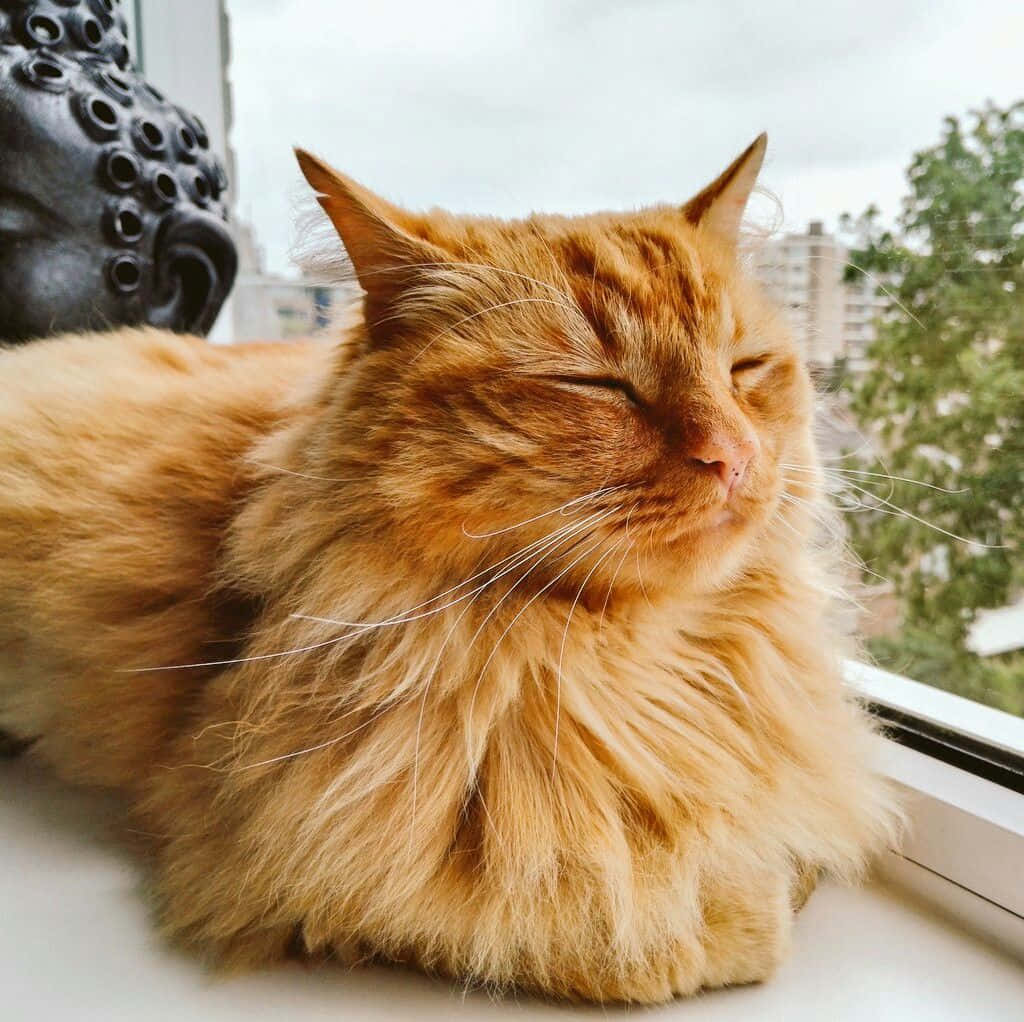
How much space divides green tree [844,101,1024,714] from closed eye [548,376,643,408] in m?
0.42

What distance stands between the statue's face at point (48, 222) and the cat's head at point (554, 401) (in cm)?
82

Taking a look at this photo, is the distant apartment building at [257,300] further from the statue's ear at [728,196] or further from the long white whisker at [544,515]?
the long white whisker at [544,515]

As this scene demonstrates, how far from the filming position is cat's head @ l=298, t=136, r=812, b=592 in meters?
0.74

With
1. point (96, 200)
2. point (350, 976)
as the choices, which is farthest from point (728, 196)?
point (96, 200)

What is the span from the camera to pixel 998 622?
1136mm

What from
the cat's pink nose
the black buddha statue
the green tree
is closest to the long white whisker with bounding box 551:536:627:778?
the cat's pink nose

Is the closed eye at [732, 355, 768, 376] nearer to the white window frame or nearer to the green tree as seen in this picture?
the green tree

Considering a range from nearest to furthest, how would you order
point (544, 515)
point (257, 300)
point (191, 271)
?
point (544, 515)
point (191, 271)
point (257, 300)

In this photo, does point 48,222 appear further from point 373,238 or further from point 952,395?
point 952,395

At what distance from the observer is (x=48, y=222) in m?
1.37

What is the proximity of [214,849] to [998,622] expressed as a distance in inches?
39.8

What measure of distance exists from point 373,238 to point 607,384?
0.26 meters

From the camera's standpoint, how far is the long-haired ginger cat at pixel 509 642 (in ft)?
2.43

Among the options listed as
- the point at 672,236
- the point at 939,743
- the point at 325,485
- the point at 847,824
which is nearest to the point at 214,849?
the point at 325,485
